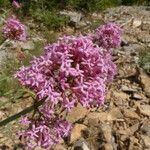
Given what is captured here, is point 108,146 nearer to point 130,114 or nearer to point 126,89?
point 130,114

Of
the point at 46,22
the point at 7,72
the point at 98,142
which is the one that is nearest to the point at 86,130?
the point at 98,142

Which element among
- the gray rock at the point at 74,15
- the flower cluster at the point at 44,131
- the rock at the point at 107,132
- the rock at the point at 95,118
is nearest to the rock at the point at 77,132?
the rock at the point at 95,118

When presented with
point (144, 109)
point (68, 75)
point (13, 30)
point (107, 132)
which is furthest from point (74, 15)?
point (68, 75)

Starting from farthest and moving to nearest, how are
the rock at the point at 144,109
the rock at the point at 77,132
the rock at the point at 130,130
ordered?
the rock at the point at 144,109 < the rock at the point at 130,130 < the rock at the point at 77,132

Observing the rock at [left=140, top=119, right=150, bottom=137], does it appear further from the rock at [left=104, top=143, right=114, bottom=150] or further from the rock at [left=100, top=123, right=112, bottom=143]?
the rock at [left=104, top=143, right=114, bottom=150]

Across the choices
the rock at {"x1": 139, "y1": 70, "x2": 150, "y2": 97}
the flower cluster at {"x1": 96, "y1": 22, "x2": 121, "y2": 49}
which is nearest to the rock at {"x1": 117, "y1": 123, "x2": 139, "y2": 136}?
the rock at {"x1": 139, "y1": 70, "x2": 150, "y2": 97}

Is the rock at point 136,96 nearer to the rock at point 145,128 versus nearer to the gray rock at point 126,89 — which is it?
the gray rock at point 126,89
